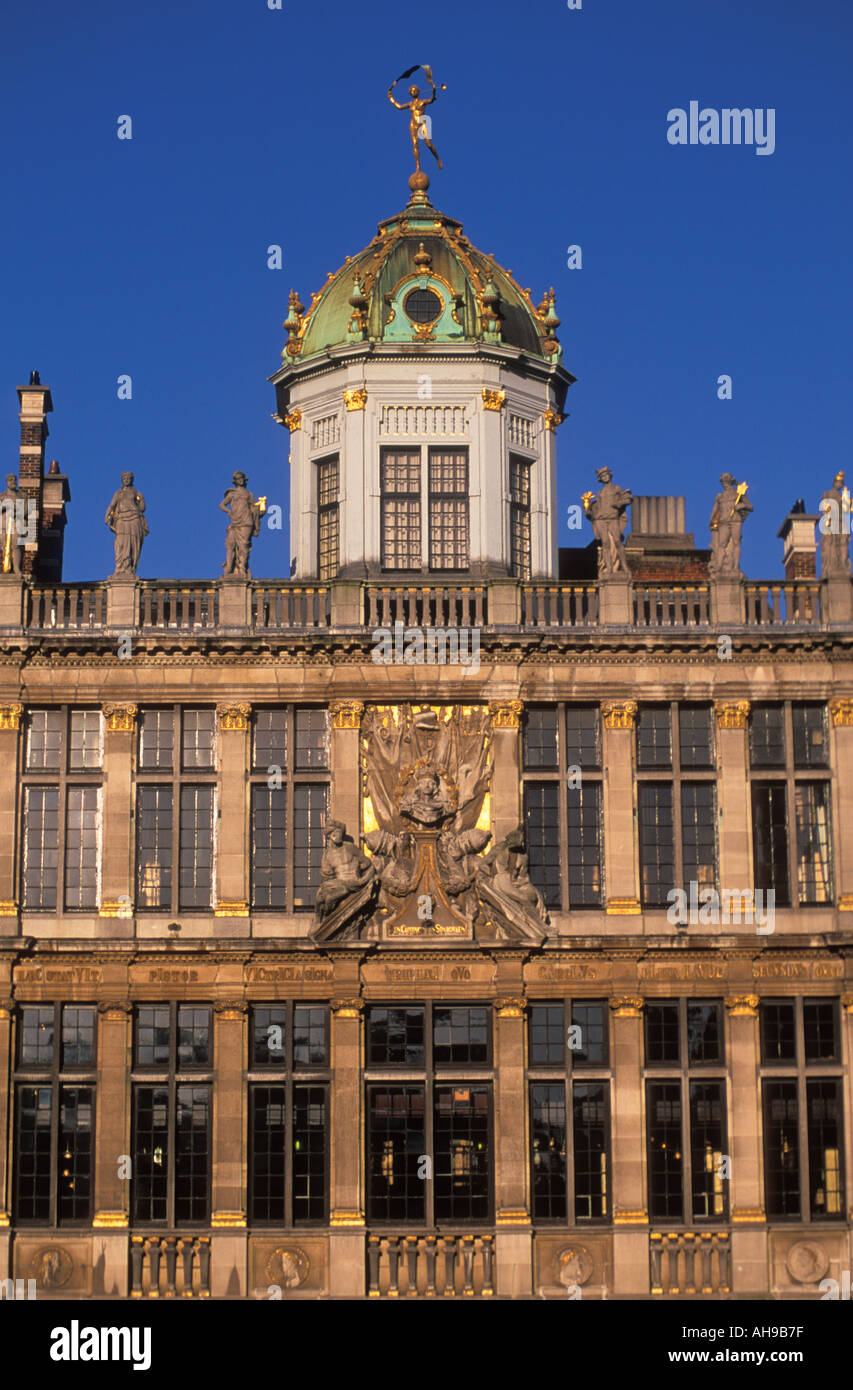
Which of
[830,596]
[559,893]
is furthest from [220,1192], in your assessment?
[830,596]

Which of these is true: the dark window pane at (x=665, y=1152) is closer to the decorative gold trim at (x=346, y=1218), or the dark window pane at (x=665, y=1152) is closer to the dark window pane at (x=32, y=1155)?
the decorative gold trim at (x=346, y=1218)

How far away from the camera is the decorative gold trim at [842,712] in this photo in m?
44.1

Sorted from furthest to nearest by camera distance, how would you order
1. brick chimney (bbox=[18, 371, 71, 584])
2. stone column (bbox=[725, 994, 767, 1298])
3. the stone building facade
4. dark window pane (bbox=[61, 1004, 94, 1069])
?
1. brick chimney (bbox=[18, 371, 71, 584])
2. dark window pane (bbox=[61, 1004, 94, 1069])
3. the stone building facade
4. stone column (bbox=[725, 994, 767, 1298])

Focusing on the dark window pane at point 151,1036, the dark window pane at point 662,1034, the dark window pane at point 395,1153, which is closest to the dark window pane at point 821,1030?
the dark window pane at point 662,1034

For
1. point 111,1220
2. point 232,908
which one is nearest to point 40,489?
point 232,908

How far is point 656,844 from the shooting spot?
144 feet

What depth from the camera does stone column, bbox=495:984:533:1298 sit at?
137 feet

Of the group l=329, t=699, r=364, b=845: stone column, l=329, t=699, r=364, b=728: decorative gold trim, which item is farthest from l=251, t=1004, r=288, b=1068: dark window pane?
l=329, t=699, r=364, b=728: decorative gold trim

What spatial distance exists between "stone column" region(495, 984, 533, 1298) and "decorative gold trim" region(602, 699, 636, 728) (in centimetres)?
495

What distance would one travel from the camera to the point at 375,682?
4388cm

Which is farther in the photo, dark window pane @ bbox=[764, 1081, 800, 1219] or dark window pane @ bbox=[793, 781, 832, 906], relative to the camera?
dark window pane @ bbox=[793, 781, 832, 906]

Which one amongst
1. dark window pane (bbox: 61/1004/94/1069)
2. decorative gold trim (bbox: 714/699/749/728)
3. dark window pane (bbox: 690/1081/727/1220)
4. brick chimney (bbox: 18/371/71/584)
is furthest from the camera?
brick chimney (bbox: 18/371/71/584)

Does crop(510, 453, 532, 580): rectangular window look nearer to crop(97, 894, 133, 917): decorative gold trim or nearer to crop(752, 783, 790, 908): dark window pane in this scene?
crop(752, 783, 790, 908): dark window pane

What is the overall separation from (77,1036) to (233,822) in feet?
16.2
